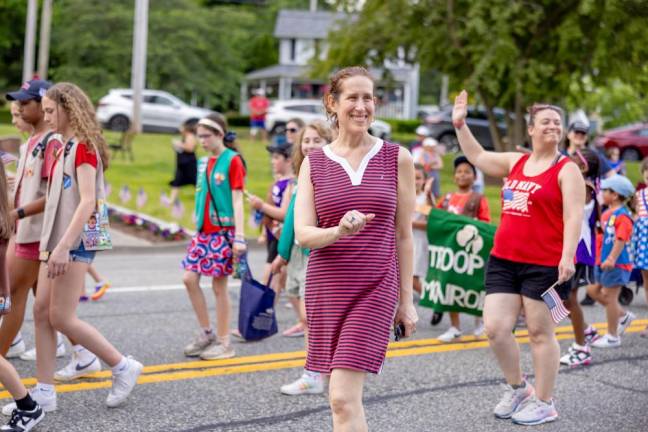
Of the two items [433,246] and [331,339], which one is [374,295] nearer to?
[331,339]

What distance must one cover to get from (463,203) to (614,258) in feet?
4.36

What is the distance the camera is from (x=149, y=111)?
37.0m

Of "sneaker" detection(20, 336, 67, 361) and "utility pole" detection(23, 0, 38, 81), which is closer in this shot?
"sneaker" detection(20, 336, 67, 361)

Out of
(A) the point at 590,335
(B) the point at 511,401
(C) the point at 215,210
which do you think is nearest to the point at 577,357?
(A) the point at 590,335

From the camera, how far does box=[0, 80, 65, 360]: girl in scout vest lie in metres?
5.73

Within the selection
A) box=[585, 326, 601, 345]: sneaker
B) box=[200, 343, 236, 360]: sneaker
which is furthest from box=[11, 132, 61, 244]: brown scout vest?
box=[585, 326, 601, 345]: sneaker

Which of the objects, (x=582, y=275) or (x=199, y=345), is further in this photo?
(x=199, y=345)

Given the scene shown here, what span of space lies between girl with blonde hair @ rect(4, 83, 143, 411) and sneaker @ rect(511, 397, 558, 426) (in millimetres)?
2445

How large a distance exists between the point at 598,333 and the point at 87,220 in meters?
4.84

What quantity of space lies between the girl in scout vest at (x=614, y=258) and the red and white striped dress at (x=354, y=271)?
4.19 m

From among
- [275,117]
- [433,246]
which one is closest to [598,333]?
[433,246]

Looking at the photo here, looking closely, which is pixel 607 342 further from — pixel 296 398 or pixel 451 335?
pixel 296 398

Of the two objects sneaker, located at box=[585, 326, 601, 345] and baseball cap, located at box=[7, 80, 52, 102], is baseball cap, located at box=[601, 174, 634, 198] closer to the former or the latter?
sneaker, located at box=[585, 326, 601, 345]

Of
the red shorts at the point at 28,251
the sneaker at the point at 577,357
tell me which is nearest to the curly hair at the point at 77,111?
the red shorts at the point at 28,251
